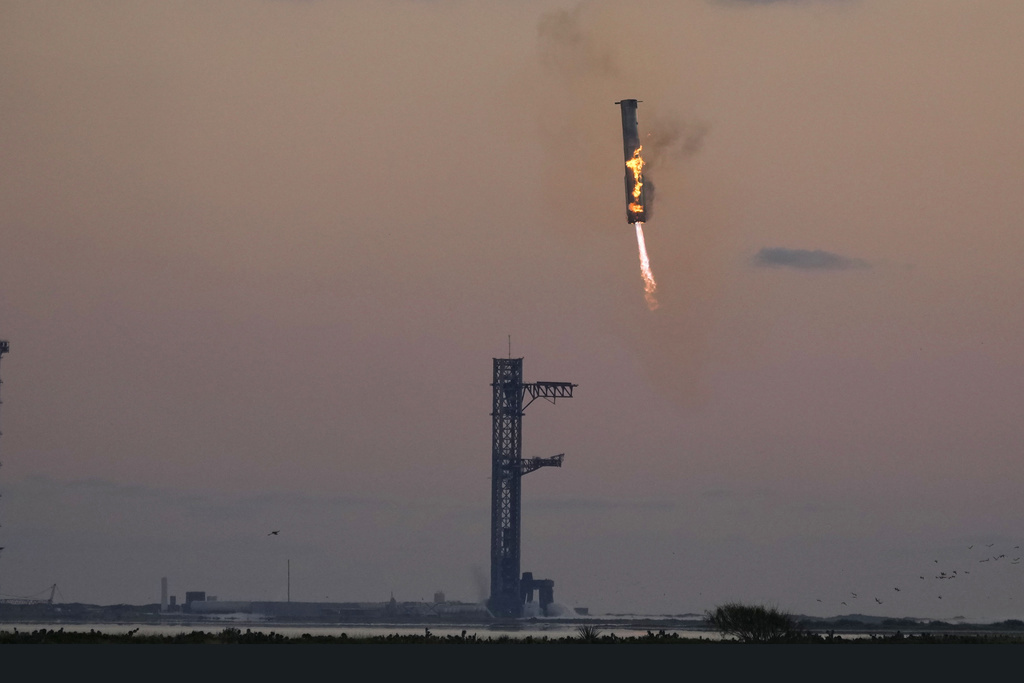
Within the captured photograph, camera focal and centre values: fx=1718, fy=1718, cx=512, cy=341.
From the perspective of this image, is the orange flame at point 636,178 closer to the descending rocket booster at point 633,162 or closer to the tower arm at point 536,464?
the descending rocket booster at point 633,162

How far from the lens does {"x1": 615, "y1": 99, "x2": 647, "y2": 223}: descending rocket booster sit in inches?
3885

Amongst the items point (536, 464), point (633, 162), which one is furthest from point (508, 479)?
point (633, 162)

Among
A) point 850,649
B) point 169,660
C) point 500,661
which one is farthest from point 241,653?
point 850,649

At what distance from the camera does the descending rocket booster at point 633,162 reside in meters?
98.7

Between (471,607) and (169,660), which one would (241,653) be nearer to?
(169,660)

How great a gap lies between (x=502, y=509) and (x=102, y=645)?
102890 mm

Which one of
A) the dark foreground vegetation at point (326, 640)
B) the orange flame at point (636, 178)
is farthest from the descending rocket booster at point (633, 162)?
the dark foreground vegetation at point (326, 640)

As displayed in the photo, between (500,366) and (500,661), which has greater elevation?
(500,366)

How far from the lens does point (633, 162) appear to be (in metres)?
98.9

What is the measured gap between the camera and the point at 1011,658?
78.8 metres

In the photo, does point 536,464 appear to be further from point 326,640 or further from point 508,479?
point 326,640

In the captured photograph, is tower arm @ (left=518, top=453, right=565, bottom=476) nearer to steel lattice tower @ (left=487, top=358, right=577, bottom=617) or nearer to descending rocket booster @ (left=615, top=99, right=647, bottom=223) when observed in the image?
steel lattice tower @ (left=487, top=358, right=577, bottom=617)

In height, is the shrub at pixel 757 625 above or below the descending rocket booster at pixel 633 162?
below

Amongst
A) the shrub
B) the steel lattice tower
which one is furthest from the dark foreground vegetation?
the steel lattice tower
